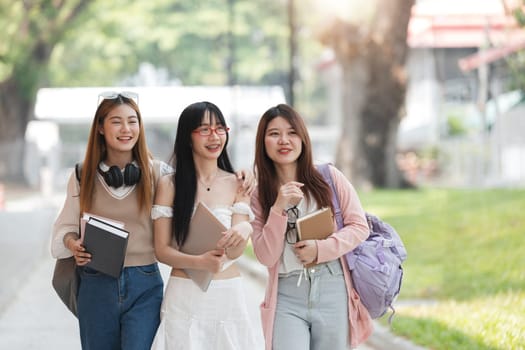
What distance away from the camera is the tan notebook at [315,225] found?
15.9 feet

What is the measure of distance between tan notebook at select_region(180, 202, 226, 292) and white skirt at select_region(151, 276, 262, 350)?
5cm

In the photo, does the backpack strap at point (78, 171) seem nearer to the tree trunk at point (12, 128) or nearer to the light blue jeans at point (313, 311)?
the light blue jeans at point (313, 311)

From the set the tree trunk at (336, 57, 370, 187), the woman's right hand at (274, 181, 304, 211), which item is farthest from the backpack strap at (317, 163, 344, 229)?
the tree trunk at (336, 57, 370, 187)

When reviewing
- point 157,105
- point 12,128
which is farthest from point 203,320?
point 12,128

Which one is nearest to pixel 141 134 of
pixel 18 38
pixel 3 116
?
pixel 18 38

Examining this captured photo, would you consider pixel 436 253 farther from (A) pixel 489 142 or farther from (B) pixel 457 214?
(A) pixel 489 142

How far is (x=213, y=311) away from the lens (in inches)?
181

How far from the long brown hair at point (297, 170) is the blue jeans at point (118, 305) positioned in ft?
2.19

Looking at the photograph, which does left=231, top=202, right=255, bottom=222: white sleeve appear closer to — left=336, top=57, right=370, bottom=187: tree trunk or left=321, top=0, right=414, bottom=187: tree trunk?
left=321, top=0, right=414, bottom=187: tree trunk

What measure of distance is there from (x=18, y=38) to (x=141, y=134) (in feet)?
114

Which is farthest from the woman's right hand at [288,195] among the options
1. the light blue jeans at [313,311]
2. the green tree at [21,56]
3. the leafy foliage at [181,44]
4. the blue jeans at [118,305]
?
the leafy foliage at [181,44]

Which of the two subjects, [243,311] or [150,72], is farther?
Result: [150,72]

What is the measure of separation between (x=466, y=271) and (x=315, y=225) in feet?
26.2

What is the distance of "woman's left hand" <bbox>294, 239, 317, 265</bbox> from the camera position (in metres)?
4.82
